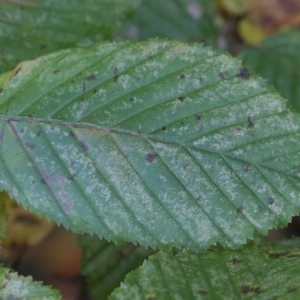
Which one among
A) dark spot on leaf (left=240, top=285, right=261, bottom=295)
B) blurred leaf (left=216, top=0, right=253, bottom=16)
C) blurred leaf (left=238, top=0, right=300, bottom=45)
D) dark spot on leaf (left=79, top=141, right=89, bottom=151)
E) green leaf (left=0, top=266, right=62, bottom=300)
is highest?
blurred leaf (left=216, top=0, right=253, bottom=16)

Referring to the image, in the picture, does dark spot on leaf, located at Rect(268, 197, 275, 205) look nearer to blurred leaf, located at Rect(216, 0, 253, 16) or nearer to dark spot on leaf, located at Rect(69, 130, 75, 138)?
dark spot on leaf, located at Rect(69, 130, 75, 138)

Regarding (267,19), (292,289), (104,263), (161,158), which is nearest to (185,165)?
(161,158)

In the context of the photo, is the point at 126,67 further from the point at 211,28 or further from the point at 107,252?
the point at 211,28

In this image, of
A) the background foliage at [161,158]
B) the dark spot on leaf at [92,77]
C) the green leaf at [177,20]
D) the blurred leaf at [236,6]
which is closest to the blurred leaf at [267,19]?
the blurred leaf at [236,6]

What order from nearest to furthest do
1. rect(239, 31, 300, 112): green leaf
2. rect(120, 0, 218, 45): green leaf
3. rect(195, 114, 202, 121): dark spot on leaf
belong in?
rect(195, 114, 202, 121): dark spot on leaf
rect(239, 31, 300, 112): green leaf
rect(120, 0, 218, 45): green leaf

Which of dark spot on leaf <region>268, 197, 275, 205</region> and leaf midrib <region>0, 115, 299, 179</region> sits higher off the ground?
leaf midrib <region>0, 115, 299, 179</region>

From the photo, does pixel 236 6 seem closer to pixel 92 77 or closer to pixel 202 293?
pixel 92 77

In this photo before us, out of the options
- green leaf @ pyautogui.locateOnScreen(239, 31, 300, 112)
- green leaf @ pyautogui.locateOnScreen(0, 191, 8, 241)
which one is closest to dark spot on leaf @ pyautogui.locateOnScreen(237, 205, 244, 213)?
green leaf @ pyautogui.locateOnScreen(0, 191, 8, 241)
